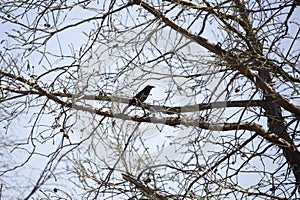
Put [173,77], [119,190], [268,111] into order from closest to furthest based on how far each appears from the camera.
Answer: [173,77]
[119,190]
[268,111]

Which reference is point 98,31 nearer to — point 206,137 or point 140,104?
point 140,104

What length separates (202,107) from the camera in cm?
330

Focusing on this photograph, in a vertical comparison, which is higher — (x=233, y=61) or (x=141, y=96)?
(x=141, y=96)

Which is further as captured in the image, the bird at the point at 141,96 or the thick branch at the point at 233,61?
the bird at the point at 141,96

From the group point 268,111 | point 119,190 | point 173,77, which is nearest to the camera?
point 173,77

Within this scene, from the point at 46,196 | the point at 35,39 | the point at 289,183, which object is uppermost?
the point at 35,39

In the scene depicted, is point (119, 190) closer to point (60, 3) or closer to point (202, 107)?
point (202, 107)

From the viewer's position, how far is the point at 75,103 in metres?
3.36

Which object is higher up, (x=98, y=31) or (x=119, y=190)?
A: (x=98, y=31)

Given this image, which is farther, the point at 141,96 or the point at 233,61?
the point at 141,96

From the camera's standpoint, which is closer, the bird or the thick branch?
the thick branch

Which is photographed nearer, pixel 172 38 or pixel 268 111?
Answer: pixel 172 38

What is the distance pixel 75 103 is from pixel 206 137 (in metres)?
0.94

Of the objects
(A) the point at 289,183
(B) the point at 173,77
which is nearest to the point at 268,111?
(A) the point at 289,183
